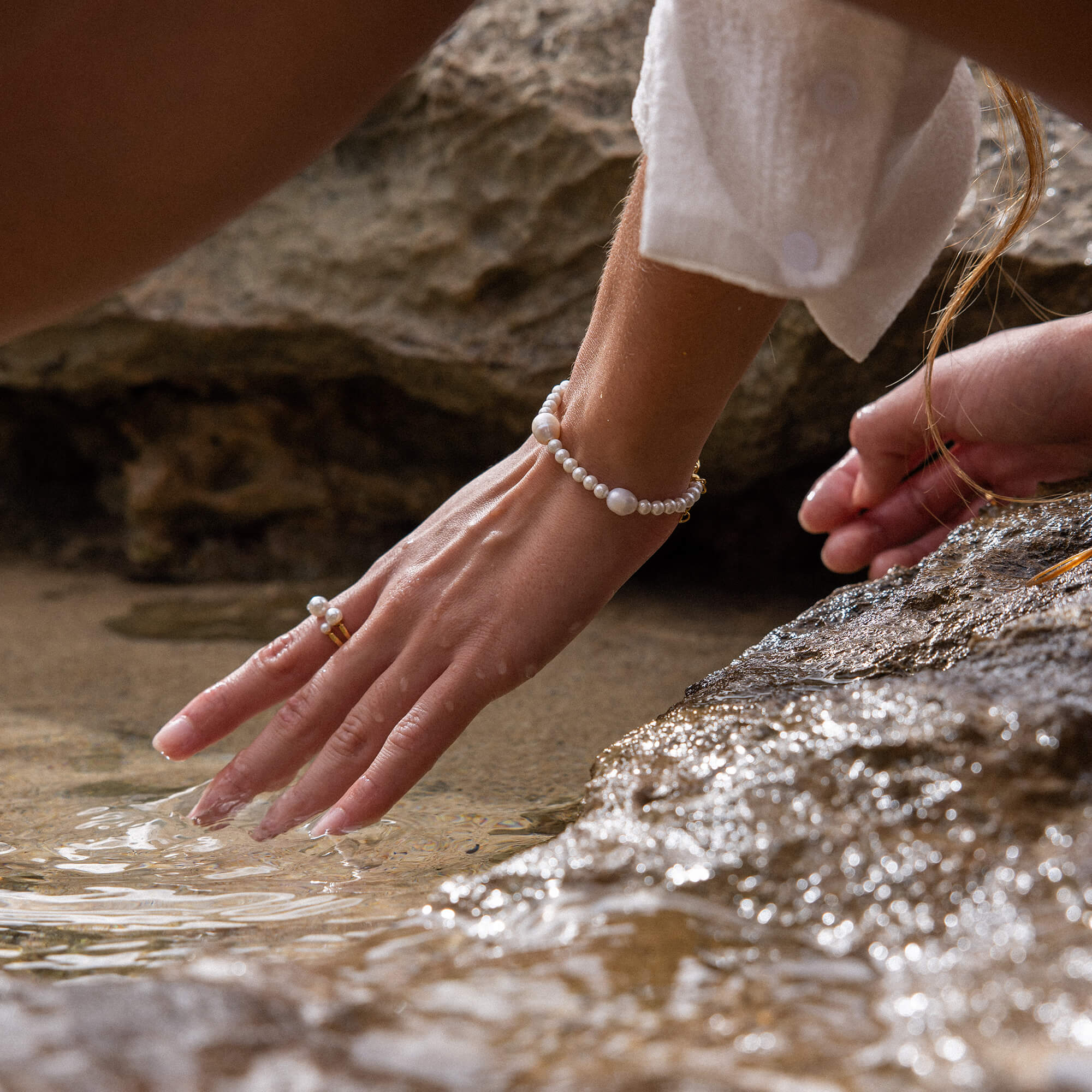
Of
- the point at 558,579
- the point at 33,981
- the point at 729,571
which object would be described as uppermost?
the point at 558,579

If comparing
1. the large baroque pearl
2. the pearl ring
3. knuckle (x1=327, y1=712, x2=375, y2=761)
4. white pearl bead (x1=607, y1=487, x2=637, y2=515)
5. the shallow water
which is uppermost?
the large baroque pearl

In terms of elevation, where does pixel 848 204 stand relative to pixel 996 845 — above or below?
above

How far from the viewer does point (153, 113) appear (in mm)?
1170

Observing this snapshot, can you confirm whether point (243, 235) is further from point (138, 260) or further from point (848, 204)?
point (848, 204)

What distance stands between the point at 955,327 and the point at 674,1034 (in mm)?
1830

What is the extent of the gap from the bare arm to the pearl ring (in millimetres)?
12

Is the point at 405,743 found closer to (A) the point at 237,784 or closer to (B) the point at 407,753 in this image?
(B) the point at 407,753

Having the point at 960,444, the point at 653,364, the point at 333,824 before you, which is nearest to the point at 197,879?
the point at 333,824

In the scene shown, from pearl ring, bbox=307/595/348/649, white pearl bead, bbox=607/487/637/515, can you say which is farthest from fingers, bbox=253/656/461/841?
white pearl bead, bbox=607/487/637/515

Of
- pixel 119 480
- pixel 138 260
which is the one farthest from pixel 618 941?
pixel 119 480

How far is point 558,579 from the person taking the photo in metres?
1.18

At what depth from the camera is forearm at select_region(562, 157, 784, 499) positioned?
1.10 m

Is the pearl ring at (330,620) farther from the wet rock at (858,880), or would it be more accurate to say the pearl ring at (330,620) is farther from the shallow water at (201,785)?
the wet rock at (858,880)

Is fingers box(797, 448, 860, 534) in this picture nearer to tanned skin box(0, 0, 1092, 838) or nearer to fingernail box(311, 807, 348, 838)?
tanned skin box(0, 0, 1092, 838)
